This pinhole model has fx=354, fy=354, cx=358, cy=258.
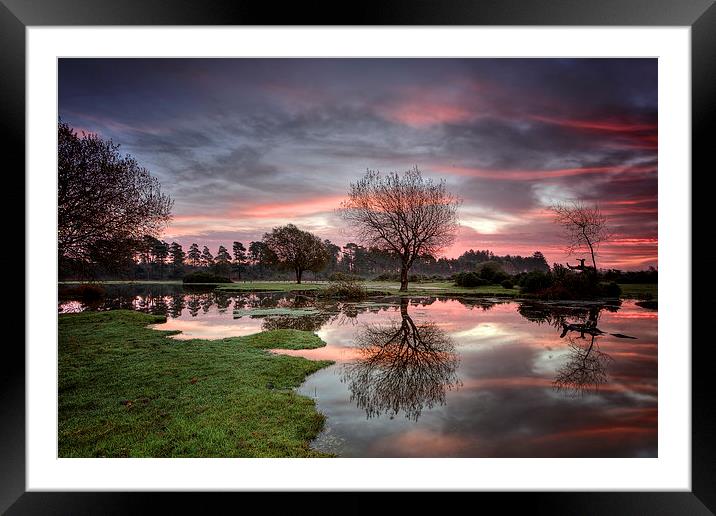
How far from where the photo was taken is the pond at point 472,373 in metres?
3.51

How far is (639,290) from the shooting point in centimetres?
647

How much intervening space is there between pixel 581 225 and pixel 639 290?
1558 millimetres

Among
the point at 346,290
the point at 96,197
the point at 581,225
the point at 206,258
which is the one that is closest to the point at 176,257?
the point at 206,258

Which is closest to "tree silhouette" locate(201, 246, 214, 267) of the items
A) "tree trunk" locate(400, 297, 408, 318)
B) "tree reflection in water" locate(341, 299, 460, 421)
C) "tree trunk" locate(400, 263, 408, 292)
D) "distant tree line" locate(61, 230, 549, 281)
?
"distant tree line" locate(61, 230, 549, 281)

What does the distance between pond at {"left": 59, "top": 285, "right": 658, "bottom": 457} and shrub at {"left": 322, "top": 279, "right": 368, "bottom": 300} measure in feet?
4.28

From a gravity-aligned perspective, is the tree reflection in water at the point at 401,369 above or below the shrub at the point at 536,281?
below

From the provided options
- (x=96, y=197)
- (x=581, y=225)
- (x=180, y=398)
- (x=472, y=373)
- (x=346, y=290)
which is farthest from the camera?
(x=346, y=290)

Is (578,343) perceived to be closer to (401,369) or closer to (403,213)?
(401,369)

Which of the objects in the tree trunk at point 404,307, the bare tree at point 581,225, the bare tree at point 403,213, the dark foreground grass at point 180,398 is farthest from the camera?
the bare tree at point 403,213

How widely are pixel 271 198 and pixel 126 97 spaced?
9.78 feet

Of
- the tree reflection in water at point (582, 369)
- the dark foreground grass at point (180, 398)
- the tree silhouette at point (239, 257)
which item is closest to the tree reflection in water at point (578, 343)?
the tree reflection in water at point (582, 369)

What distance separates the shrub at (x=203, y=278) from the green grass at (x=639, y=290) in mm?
9202
